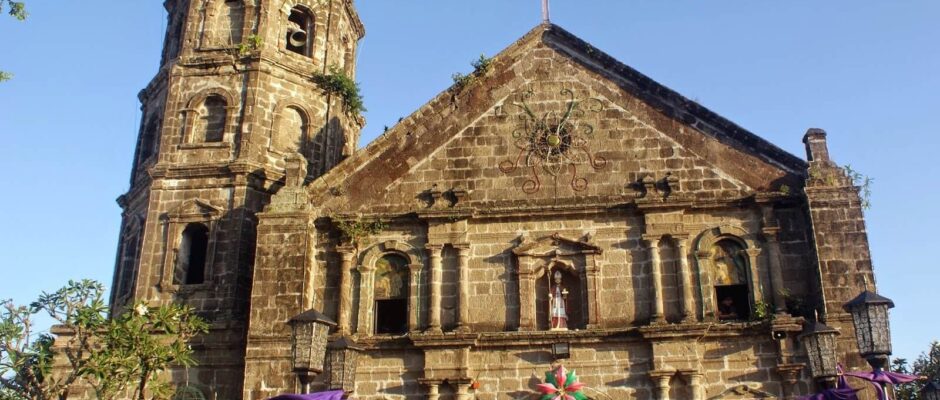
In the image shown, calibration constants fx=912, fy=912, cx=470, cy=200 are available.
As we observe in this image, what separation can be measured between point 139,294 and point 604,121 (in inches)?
399

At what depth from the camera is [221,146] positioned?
20.1m

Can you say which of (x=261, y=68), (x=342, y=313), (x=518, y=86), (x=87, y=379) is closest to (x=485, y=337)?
(x=342, y=313)

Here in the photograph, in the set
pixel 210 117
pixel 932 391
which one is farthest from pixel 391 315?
pixel 932 391

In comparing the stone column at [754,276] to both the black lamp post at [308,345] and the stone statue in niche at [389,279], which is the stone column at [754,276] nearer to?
the stone statue in niche at [389,279]

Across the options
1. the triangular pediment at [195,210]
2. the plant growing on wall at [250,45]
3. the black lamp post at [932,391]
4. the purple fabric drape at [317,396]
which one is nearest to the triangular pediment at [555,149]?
the triangular pediment at [195,210]

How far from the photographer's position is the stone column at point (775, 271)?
16.5 meters

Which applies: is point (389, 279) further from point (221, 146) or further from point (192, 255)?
point (221, 146)

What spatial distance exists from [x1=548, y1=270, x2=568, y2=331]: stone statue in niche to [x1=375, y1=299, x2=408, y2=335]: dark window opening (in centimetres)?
283

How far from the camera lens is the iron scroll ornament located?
18312 millimetres

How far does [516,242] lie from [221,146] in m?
7.10

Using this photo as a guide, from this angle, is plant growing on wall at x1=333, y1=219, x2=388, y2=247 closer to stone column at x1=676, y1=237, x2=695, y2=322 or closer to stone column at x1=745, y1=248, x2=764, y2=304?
stone column at x1=676, y1=237, x2=695, y2=322

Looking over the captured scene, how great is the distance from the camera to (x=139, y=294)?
1856 cm

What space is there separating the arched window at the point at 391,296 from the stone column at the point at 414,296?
0.24 metres

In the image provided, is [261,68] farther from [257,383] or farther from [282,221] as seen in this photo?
[257,383]
